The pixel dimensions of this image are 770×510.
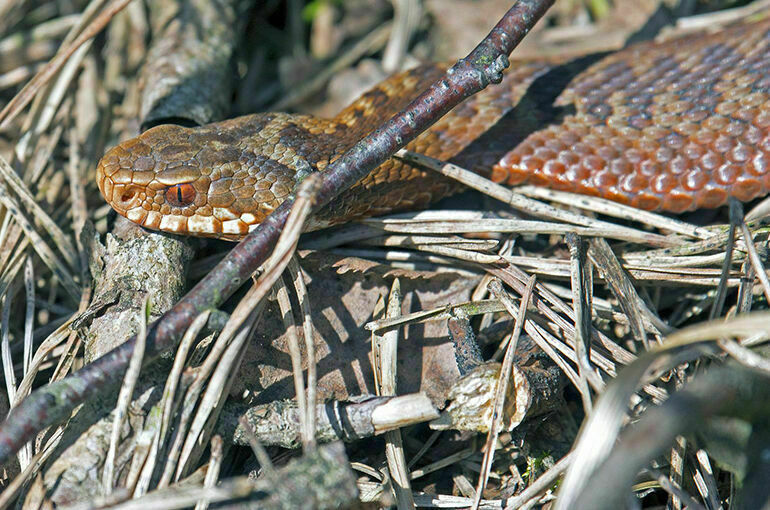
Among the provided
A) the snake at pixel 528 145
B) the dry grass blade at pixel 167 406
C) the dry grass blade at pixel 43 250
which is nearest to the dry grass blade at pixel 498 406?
the snake at pixel 528 145

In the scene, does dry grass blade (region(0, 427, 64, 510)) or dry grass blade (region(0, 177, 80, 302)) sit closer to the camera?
dry grass blade (region(0, 427, 64, 510))

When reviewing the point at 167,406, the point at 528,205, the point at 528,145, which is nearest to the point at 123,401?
the point at 167,406

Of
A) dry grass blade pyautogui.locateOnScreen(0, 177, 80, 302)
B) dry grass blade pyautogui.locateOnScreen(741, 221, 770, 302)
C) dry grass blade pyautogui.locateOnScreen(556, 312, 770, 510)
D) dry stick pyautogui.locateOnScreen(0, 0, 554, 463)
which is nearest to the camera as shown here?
dry grass blade pyautogui.locateOnScreen(556, 312, 770, 510)

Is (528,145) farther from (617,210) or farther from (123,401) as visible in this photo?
(123,401)

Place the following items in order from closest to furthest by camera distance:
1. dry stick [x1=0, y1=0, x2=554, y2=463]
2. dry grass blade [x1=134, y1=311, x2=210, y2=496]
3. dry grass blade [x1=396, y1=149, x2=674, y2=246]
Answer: dry stick [x1=0, y1=0, x2=554, y2=463], dry grass blade [x1=134, y1=311, x2=210, y2=496], dry grass blade [x1=396, y1=149, x2=674, y2=246]

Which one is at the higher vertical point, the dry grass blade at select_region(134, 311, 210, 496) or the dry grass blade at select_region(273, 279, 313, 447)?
the dry grass blade at select_region(134, 311, 210, 496)

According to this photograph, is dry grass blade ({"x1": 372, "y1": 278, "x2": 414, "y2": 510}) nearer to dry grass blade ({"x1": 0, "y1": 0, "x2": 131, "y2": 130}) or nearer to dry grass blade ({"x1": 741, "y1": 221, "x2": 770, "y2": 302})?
dry grass blade ({"x1": 741, "y1": 221, "x2": 770, "y2": 302})

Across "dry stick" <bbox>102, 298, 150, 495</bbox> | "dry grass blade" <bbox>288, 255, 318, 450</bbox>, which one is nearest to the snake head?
→ "dry grass blade" <bbox>288, 255, 318, 450</bbox>
